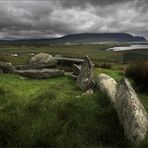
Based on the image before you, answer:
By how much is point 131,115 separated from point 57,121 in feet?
9.79

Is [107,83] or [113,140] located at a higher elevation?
[107,83]

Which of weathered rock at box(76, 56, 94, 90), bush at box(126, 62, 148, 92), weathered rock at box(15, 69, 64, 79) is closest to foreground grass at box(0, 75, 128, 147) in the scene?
weathered rock at box(76, 56, 94, 90)

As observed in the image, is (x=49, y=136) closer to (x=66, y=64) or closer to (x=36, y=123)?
(x=36, y=123)

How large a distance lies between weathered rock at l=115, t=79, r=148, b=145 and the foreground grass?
16.6 inches

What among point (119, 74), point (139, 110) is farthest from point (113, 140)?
point (119, 74)

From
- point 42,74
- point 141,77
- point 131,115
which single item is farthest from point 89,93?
point 42,74

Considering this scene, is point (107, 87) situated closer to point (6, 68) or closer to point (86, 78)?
point (86, 78)

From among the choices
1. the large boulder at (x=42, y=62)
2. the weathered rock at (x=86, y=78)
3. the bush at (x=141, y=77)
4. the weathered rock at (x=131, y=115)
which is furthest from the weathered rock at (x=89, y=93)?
the large boulder at (x=42, y=62)

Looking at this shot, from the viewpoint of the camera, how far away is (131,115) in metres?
9.78

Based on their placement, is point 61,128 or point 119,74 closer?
point 61,128

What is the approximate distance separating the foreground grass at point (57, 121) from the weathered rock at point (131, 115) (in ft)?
1.38

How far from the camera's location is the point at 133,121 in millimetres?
9539

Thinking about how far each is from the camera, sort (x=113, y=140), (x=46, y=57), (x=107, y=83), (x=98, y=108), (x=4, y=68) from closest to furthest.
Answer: (x=113, y=140) < (x=98, y=108) < (x=107, y=83) < (x=4, y=68) < (x=46, y=57)

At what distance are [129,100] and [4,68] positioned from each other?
12.5 metres
